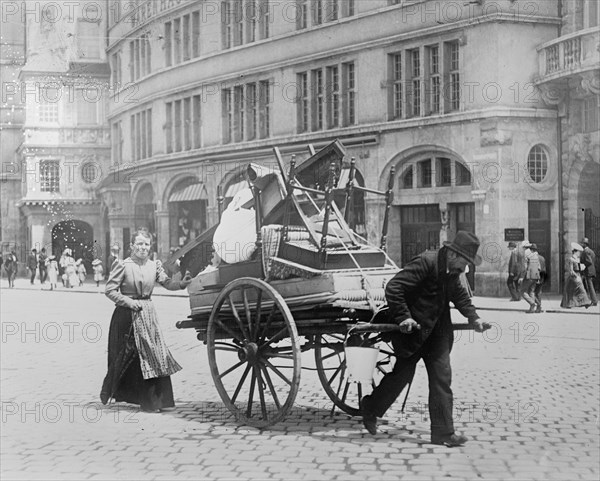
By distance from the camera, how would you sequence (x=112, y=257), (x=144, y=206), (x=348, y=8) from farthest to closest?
1. (x=348, y=8)
2. (x=144, y=206)
3. (x=112, y=257)

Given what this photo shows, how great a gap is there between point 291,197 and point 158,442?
2.23 metres

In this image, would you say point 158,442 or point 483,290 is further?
point 483,290

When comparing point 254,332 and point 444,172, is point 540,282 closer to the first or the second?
point 444,172

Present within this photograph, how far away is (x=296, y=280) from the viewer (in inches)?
289

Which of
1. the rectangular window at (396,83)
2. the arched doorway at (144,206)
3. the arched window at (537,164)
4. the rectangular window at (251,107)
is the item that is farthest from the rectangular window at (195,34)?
the rectangular window at (396,83)

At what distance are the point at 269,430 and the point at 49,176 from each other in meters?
2.76

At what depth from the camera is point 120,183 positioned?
8602 mm

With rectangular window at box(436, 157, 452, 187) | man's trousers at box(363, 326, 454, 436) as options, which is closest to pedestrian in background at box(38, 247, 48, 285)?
man's trousers at box(363, 326, 454, 436)

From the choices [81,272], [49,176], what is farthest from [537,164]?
[49,176]

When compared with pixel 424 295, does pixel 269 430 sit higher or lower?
lower

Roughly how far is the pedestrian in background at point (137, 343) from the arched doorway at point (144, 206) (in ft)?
1.89

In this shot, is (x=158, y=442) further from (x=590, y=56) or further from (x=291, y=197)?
(x=590, y=56)

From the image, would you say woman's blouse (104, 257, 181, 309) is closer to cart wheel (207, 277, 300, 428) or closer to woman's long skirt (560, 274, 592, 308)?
cart wheel (207, 277, 300, 428)

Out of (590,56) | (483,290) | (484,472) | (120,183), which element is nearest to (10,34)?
(120,183)
